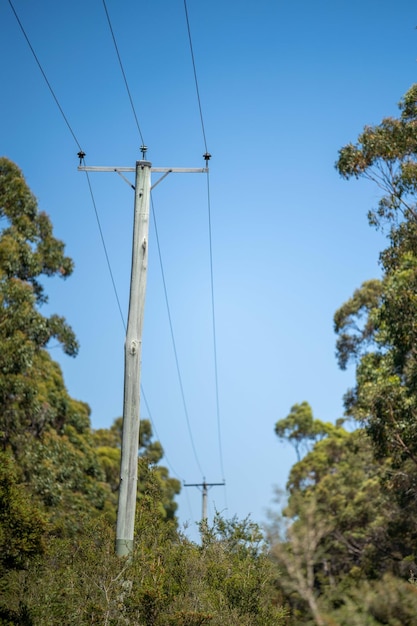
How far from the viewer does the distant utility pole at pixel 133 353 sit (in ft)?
34.0

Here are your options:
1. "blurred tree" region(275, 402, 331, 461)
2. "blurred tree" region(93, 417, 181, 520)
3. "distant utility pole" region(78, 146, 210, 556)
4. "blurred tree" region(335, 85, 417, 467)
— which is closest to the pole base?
"distant utility pole" region(78, 146, 210, 556)

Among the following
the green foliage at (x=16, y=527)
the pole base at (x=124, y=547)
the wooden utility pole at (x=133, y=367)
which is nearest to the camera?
the pole base at (x=124, y=547)

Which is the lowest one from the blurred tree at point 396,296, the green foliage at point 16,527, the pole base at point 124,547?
the pole base at point 124,547

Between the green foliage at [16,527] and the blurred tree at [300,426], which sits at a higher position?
the blurred tree at [300,426]

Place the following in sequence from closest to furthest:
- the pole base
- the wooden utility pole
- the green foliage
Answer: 1. the pole base
2. the wooden utility pole
3. the green foliage

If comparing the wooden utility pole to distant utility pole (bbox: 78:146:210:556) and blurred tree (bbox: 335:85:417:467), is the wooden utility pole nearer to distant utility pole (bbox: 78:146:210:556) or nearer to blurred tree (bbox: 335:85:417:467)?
distant utility pole (bbox: 78:146:210:556)

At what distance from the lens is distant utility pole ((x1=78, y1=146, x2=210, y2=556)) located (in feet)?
34.0

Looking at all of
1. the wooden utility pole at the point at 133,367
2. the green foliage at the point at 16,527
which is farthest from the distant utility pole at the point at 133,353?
the green foliage at the point at 16,527

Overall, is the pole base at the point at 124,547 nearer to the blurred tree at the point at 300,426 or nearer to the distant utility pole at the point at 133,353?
the distant utility pole at the point at 133,353

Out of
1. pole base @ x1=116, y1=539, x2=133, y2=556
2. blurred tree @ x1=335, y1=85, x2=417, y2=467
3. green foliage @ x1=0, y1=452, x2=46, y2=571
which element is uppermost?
blurred tree @ x1=335, y1=85, x2=417, y2=467

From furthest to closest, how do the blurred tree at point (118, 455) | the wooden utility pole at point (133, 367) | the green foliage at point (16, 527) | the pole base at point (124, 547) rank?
the blurred tree at point (118, 455) → the green foliage at point (16, 527) → the wooden utility pole at point (133, 367) → the pole base at point (124, 547)

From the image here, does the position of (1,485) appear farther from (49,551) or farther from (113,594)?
(113,594)

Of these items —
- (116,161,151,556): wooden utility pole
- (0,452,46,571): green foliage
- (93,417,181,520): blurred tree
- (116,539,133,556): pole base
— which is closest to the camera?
(116,539,133,556): pole base

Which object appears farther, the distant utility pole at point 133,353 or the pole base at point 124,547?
the distant utility pole at point 133,353
